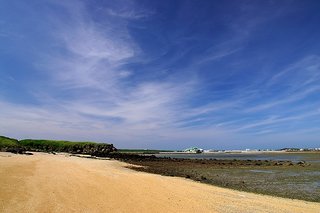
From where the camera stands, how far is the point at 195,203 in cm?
1043

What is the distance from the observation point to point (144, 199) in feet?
34.5

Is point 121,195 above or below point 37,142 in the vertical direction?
below

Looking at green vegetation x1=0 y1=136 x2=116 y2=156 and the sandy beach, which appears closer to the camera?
the sandy beach

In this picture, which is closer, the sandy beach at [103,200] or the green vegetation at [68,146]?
the sandy beach at [103,200]

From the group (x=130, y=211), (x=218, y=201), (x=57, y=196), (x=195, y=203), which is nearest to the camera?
(x=130, y=211)

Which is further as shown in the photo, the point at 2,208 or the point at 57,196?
the point at 57,196

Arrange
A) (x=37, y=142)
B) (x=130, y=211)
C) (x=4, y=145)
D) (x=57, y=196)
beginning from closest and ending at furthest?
(x=130, y=211) < (x=57, y=196) < (x=4, y=145) < (x=37, y=142)

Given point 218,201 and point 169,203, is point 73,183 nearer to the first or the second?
point 169,203

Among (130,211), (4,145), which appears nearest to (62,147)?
(4,145)

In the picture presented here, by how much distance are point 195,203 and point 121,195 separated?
9.18ft

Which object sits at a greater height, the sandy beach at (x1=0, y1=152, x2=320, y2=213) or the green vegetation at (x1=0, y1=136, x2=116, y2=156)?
the green vegetation at (x1=0, y1=136, x2=116, y2=156)

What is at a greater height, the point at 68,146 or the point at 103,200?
the point at 68,146

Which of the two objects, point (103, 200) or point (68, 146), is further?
point (68, 146)

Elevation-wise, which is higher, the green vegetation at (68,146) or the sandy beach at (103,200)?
the green vegetation at (68,146)
